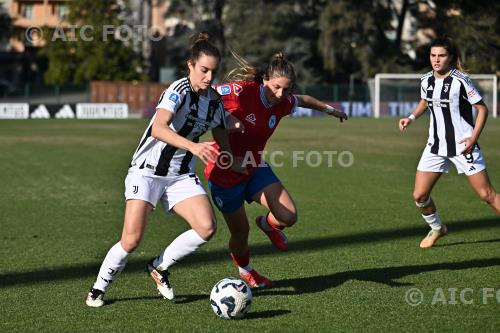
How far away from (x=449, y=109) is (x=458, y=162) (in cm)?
52

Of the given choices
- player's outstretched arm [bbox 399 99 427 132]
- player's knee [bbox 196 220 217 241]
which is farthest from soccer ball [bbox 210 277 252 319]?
player's outstretched arm [bbox 399 99 427 132]

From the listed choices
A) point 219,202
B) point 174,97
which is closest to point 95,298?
point 219,202

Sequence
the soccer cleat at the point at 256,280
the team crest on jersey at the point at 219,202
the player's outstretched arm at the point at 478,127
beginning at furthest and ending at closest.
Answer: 1. the player's outstretched arm at the point at 478,127
2. the soccer cleat at the point at 256,280
3. the team crest on jersey at the point at 219,202

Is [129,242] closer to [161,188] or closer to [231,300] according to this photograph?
[161,188]

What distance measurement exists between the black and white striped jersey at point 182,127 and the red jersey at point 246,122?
1.62ft

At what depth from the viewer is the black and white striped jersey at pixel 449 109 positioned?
27.5ft

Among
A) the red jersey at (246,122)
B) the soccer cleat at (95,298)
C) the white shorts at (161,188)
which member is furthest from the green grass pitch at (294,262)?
the red jersey at (246,122)

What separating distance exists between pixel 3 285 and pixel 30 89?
128ft

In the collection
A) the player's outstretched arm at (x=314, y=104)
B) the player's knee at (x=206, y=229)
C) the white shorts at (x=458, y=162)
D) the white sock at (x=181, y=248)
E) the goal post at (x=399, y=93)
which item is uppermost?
the goal post at (x=399, y=93)

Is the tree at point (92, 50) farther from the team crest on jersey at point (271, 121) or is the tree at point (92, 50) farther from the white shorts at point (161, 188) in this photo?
the white shorts at point (161, 188)

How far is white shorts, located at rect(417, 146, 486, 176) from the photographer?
845cm

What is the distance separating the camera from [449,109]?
8500 mm

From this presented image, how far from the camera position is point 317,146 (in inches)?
906

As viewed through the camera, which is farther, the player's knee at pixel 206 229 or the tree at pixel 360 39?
the tree at pixel 360 39
